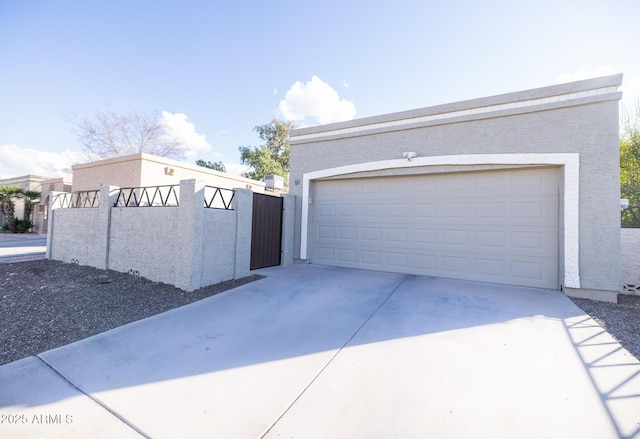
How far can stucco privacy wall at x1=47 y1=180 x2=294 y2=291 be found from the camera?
4.98m

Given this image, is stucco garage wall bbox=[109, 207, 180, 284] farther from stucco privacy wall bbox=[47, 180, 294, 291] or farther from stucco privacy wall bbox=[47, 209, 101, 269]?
stucco privacy wall bbox=[47, 209, 101, 269]

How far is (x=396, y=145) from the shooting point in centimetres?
670

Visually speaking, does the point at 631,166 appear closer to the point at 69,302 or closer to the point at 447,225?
the point at 447,225

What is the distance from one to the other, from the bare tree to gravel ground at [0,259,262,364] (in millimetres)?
17529

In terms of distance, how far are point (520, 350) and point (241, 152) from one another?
942 inches

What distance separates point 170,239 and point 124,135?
2091 cm

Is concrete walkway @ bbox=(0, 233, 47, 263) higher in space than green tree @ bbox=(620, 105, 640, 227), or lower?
lower

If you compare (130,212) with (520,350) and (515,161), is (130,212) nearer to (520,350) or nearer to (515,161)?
(520,350)

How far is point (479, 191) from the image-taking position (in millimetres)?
5863

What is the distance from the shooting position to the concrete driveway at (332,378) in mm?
1797

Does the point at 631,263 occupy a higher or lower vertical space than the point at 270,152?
lower

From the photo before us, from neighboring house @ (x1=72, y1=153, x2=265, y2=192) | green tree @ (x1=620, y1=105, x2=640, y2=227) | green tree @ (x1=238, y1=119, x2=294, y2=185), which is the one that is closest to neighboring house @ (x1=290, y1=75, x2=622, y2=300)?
green tree @ (x1=620, y1=105, x2=640, y2=227)

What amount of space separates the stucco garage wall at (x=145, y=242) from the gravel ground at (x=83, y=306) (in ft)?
0.76

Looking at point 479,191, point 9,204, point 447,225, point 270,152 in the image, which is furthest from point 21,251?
point 270,152
